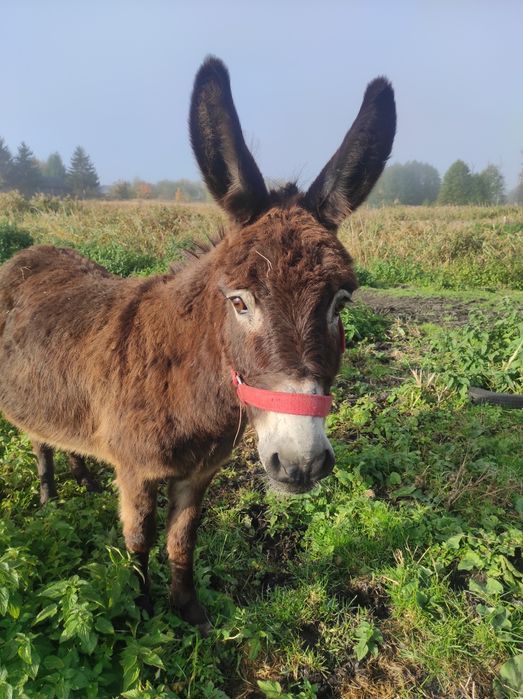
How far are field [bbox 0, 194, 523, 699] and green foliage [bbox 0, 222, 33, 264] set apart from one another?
840 centimetres

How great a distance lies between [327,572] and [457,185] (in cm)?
6258

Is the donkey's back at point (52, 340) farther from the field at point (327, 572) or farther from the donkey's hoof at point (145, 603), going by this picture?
the donkey's hoof at point (145, 603)

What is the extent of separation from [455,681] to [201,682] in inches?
51.0

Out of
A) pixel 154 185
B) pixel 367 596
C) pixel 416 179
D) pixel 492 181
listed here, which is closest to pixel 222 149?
pixel 367 596

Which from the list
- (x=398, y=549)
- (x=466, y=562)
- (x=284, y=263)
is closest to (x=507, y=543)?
(x=466, y=562)

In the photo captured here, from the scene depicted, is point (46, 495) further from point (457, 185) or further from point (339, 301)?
point (457, 185)

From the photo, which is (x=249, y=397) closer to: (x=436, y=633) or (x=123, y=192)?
(x=436, y=633)

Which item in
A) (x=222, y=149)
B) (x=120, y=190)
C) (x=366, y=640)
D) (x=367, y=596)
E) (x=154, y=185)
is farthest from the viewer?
(x=154, y=185)

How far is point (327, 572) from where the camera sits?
9.12 ft

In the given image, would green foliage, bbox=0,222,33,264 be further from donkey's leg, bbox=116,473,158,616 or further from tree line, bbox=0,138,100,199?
tree line, bbox=0,138,100,199

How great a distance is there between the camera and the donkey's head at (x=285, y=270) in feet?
5.22

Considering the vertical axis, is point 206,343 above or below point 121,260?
above

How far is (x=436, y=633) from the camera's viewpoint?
93.7 inches

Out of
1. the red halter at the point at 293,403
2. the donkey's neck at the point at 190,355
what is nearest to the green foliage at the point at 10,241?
the donkey's neck at the point at 190,355
